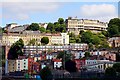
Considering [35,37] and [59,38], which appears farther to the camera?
[59,38]

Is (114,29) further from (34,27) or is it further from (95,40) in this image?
(34,27)

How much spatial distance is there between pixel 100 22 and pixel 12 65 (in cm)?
1515

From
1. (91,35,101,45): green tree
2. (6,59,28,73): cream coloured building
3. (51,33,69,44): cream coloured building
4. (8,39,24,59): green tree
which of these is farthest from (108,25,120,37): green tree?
(6,59,28,73): cream coloured building

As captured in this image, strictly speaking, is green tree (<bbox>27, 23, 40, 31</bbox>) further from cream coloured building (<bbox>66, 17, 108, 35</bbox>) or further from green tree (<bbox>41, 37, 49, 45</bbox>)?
green tree (<bbox>41, 37, 49, 45</bbox>)

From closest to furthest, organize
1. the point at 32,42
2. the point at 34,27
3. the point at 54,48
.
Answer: the point at 54,48 < the point at 32,42 < the point at 34,27

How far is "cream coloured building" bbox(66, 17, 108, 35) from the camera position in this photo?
2773 cm

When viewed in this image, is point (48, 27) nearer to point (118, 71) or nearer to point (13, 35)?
point (13, 35)

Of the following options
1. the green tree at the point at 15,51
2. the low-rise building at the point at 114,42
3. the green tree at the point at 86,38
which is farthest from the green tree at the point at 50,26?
the green tree at the point at 15,51

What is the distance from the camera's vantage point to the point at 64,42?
76.4 feet

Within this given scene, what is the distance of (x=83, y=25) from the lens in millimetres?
28375

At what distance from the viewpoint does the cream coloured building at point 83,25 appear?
27.7m

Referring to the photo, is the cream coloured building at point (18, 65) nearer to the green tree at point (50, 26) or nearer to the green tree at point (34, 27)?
the green tree at point (34, 27)

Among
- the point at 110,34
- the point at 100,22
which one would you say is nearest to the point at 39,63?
the point at 110,34

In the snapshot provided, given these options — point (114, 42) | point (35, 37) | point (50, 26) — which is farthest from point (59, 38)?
point (114, 42)
